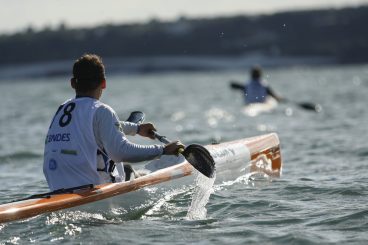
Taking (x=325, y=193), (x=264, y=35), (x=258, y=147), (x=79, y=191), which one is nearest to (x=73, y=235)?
(x=79, y=191)

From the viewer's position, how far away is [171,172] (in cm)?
873

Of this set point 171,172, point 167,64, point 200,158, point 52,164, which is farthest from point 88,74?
point 167,64

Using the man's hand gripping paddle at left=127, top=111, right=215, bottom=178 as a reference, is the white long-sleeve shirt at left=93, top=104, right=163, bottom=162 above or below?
above

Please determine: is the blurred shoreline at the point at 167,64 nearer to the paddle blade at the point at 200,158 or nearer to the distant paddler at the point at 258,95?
the distant paddler at the point at 258,95

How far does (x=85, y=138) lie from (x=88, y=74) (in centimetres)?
56

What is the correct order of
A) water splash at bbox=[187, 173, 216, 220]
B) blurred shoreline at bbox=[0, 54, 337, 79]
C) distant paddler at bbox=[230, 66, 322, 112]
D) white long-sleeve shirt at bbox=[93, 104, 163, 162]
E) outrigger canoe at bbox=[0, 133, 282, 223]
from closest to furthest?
outrigger canoe at bbox=[0, 133, 282, 223] < white long-sleeve shirt at bbox=[93, 104, 163, 162] < water splash at bbox=[187, 173, 216, 220] < distant paddler at bbox=[230, 66, 322, 112] < blurred shoreline at bbox=[0, 54, 337, 79]

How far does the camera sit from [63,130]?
732cm

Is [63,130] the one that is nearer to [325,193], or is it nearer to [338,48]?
[325,193]

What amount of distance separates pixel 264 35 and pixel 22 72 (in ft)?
116

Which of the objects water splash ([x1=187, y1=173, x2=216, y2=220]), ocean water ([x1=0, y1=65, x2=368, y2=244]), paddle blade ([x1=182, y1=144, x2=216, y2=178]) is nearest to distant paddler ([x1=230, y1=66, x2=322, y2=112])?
ocean water ([x1=0, y1=65, x2=368, y2=244])

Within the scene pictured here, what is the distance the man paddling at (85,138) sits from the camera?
726 centimetres

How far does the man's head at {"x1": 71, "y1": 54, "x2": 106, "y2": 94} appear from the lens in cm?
727

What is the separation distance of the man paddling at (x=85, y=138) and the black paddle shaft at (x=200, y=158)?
0.58m

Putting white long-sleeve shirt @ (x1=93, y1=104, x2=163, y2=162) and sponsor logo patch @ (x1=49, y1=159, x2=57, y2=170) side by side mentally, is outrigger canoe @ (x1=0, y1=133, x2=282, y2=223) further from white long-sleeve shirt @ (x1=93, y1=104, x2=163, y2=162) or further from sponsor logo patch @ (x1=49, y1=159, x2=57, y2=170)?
white long-sleeve shirt @ (x1=93, y1=104, x2=163, y2=162)
